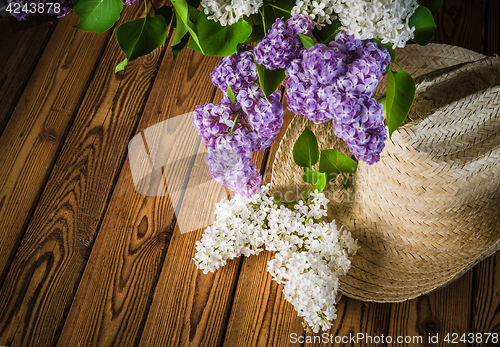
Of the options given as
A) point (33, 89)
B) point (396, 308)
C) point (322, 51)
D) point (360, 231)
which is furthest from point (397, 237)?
point (33, 89)

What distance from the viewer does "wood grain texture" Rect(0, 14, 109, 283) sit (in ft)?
3.74

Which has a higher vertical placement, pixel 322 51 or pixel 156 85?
pixel 322 51

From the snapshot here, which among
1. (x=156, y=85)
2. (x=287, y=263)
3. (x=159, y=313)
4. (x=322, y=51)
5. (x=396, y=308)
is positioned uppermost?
(x=322, y=51)

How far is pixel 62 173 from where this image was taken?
3.87 ft

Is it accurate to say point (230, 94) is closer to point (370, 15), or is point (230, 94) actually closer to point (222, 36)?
point (222, 36)

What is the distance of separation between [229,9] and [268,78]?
98 millimetres

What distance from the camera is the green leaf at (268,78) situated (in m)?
0.49

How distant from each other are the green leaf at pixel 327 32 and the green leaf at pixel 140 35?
0.20m

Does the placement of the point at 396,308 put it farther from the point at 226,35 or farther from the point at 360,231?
the point at 226,35

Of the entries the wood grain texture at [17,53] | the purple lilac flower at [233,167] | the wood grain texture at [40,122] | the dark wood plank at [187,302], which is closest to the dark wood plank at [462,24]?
the purple lilac flower at [233,167]

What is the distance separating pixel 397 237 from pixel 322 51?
59cm

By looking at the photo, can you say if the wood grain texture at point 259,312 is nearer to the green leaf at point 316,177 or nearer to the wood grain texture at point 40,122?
the green leaf at point 316,177

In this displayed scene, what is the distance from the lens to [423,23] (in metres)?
0.47

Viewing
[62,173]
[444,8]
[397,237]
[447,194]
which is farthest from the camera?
[444,8]
